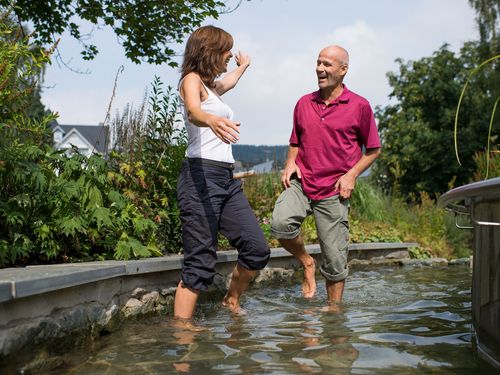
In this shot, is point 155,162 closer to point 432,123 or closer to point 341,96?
point 341,96

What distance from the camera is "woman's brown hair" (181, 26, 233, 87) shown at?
426 centimetres

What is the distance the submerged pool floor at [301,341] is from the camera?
10.4 feet

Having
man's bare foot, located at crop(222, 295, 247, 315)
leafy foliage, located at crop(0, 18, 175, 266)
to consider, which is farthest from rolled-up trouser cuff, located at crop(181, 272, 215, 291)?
leafy foliage, located at crop(0, 18, 175, 266)

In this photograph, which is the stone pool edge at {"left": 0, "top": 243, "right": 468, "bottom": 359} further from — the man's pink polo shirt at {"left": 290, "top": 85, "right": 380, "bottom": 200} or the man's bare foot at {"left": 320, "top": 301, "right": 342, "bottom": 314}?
the man's pink polo shirt at {"left": 290, "top": 85, "right": 380, "bottom": 200}

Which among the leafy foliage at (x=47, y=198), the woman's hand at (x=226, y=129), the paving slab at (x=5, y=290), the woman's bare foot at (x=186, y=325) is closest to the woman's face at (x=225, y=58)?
the woman's hand at (x=226, y=129)

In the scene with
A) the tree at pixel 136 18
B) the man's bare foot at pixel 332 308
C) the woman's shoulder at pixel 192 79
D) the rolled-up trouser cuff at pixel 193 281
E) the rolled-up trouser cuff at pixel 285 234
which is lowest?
the man's bare foot at pixel 332 308

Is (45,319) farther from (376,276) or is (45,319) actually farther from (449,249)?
(449,249)


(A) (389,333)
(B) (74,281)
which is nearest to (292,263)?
(A) (389,333)

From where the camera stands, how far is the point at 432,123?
3772 centimetres

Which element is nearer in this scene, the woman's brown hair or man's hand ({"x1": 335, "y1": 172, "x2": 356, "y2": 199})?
the woman's brown hair

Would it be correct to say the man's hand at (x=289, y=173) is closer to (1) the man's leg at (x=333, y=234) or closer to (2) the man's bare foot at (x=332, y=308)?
(1) the man's leg at (x=333, y=234)

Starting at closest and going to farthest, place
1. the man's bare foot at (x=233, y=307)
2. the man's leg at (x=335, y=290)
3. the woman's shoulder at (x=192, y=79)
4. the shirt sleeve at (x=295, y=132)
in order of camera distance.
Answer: the woman's shoulder at (x=192, y=79)
the man's bare foot at (x=233, y=307)
the man's leg at (x=335, y=290)
the shirt sleeve at (x=295, y=132)

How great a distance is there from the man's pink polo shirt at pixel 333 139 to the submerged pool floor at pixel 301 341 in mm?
956

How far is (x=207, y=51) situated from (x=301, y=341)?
1869 millimetres
